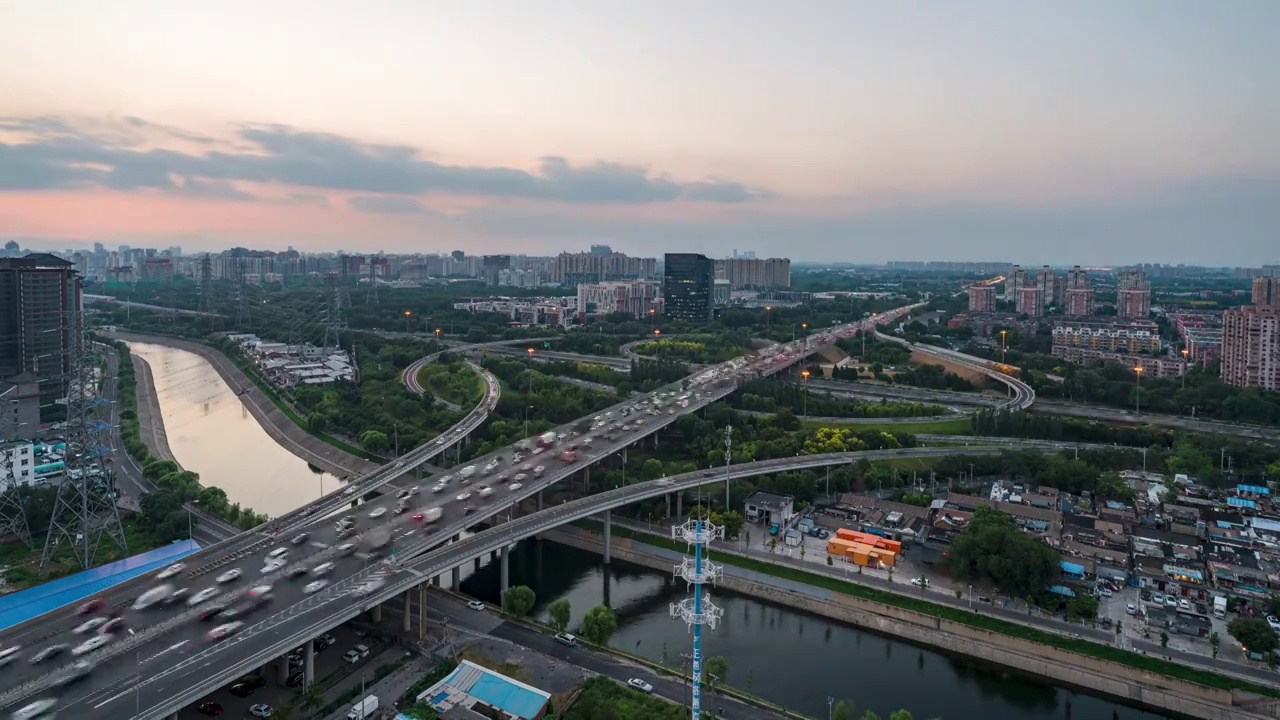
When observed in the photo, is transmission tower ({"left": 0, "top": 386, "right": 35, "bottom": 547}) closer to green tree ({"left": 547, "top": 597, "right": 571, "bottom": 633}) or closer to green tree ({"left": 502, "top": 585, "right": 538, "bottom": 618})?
green tree ({"left": 502, "top": 585, "right": 538, "bottom": 618})

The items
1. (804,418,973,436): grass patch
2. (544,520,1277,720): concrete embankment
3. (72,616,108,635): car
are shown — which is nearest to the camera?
(72,616,108,635): car

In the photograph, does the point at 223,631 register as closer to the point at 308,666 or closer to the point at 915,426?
the point at 308,666

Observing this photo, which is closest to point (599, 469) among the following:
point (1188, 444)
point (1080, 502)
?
point (1080, 502)

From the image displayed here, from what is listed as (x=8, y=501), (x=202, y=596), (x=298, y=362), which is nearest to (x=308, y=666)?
(x=202, y=596)

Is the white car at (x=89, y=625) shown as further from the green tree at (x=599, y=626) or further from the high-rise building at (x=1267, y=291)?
the high-rise building at (x=1267, y=291)

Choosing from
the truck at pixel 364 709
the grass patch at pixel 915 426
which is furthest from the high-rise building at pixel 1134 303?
the truck at pixel 364 709

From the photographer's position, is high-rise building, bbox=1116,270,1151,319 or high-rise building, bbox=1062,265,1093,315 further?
high-rise building, bbox=1062,265,1093,315

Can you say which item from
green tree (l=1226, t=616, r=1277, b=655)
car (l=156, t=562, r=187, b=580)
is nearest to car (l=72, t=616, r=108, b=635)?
car (l=156, t=562, r=187, b=580)
